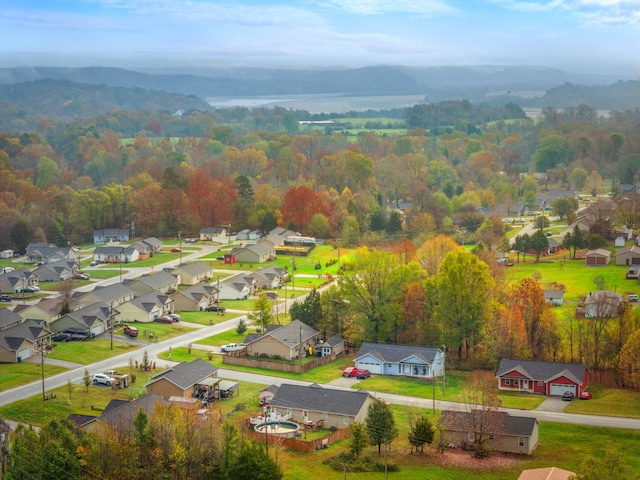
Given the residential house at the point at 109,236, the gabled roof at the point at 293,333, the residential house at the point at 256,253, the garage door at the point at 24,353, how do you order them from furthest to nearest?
the residential house at the point at 109,236 → the residential house at the point at 256,253 → the gabled roof at the point at 293,333 → the garage door at the point at 24,353

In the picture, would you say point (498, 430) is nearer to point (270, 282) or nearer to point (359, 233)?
point (270, 282)

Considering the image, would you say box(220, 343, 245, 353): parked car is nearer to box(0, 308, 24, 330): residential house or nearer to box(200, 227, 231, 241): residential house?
box(0, 308, 24, 330): residential house

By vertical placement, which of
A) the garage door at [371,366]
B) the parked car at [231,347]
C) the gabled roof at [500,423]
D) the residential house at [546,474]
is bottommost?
the garage door at [371,366]

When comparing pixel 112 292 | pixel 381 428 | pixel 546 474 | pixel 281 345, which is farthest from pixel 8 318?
pixel 546 474

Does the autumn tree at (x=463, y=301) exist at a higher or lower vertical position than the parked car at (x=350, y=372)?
higher

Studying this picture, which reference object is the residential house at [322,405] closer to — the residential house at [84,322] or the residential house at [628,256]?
the residential house at [84,322]

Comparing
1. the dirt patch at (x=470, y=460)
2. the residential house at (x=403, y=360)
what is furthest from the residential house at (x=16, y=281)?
the dirt patch at (x=470, y=460)

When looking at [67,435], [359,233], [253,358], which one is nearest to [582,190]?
[359,233]
